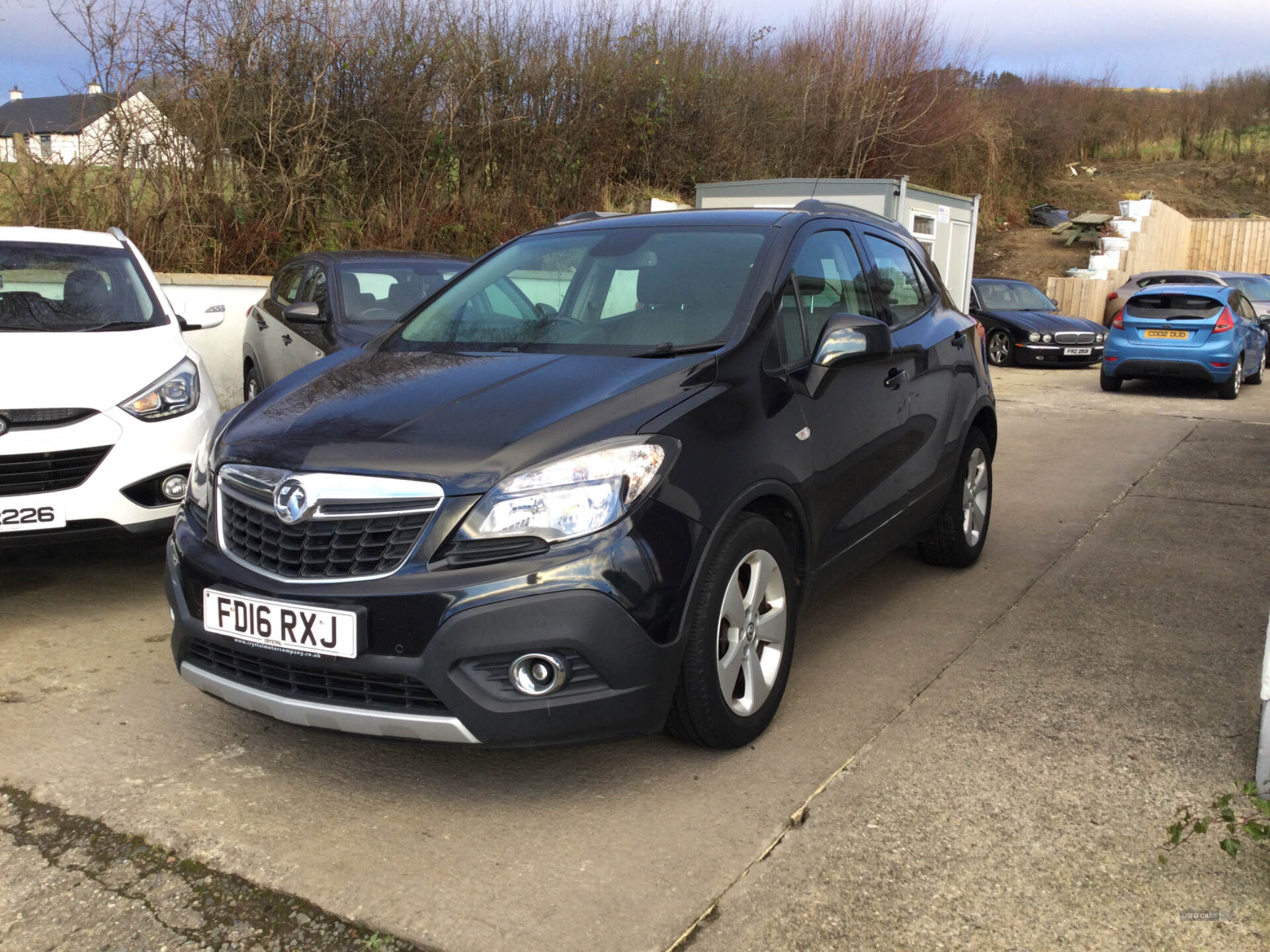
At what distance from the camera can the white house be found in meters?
11.9

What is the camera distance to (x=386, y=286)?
28.4 ft

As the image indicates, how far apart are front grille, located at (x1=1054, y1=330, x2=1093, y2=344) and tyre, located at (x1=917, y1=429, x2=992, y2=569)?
1312cm

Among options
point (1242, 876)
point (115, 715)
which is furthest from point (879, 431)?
point (115, 715)

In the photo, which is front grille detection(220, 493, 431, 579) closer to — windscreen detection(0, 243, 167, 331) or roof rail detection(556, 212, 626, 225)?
roof rail detection(556, 212, 626, 225)

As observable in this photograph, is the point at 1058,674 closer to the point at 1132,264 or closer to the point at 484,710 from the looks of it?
the point at 484,710

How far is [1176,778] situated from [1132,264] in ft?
A: 85.3

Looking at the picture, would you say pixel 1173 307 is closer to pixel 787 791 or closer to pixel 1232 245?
pixel 787 791

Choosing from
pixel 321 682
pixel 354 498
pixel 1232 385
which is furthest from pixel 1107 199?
pixel 321 682

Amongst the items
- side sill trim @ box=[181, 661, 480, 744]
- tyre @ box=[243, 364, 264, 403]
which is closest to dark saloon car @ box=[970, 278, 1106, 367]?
tyre @ box=[243, 364, 264, 403]

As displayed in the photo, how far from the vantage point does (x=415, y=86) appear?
14.1m

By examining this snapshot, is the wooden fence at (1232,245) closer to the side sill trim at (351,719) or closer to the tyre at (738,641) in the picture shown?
the tyre at (738,641)

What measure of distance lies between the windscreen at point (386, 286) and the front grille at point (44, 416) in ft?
11.1

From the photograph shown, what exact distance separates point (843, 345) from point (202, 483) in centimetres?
217

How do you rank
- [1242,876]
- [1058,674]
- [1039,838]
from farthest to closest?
[1058,674], [1039,838], [1242,876]
